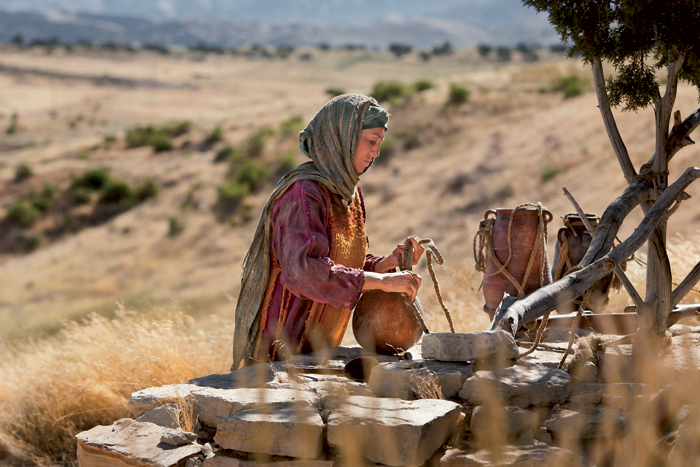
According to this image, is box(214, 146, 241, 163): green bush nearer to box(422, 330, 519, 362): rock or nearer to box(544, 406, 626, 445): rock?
box(422, 330, 519, 362): rock

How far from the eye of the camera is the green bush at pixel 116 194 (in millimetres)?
30966

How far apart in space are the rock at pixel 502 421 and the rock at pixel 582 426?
9 cm

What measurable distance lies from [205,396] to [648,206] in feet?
9.30

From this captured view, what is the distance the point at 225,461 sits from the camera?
110 inches

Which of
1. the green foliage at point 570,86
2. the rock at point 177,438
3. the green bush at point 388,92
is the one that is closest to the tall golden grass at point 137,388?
the rock at point 177,438

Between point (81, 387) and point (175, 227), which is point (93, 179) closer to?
point (175, 227)

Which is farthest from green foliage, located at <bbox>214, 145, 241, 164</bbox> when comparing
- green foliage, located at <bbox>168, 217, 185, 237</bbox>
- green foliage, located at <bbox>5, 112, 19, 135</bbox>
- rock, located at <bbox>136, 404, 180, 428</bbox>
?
rock, located at <bbox>136, 404, 180, 428</bbox>

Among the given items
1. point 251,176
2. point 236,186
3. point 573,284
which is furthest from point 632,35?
point 251,176

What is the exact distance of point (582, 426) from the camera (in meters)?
2.82

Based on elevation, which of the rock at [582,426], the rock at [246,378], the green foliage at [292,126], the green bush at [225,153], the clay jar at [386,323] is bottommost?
the rock at [582,426]

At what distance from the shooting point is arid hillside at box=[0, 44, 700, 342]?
59.0 ft

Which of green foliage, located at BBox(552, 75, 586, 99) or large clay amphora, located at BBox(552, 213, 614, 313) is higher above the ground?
green foliage, located at BBox(552, 75, 586, 99)

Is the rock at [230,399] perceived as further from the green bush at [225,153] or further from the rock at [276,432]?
the green bush at [225,153]

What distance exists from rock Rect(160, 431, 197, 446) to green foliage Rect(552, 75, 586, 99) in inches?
1083
